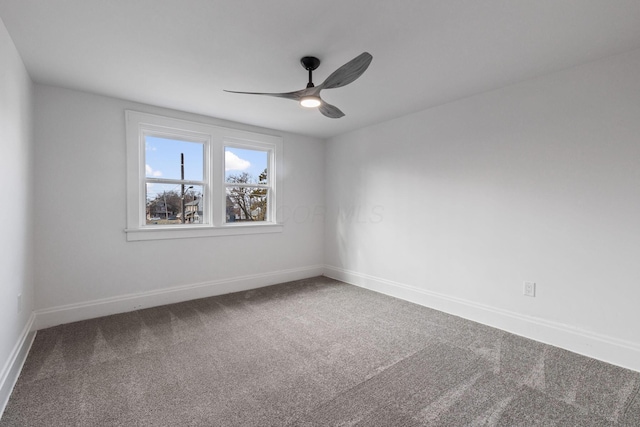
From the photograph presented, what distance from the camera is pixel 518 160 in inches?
110

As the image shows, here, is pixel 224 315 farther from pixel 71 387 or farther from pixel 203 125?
pixel 203 125

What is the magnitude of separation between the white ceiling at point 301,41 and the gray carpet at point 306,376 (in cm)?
236

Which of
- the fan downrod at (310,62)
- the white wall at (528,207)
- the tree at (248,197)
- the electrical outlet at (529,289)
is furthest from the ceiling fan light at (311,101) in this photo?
the electrical outlet at (529,289)

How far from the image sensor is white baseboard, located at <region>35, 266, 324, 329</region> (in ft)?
9.50

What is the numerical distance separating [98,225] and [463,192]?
→ 156 inches

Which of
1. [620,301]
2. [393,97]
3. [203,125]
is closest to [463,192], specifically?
[393,97]

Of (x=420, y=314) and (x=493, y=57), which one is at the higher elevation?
(x=493, y=57)

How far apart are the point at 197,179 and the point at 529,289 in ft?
12.9

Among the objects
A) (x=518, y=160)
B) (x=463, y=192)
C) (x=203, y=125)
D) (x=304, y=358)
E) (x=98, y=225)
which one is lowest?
(x=304, y=358)

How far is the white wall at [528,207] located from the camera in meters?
2.27

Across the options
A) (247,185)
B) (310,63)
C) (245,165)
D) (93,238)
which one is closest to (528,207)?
(310,63)

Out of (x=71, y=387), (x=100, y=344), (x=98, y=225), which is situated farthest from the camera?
(x=98, y=225)

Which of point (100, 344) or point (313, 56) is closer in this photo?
point (313, 56)

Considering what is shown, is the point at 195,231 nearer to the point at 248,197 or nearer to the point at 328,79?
the point at 248,197
